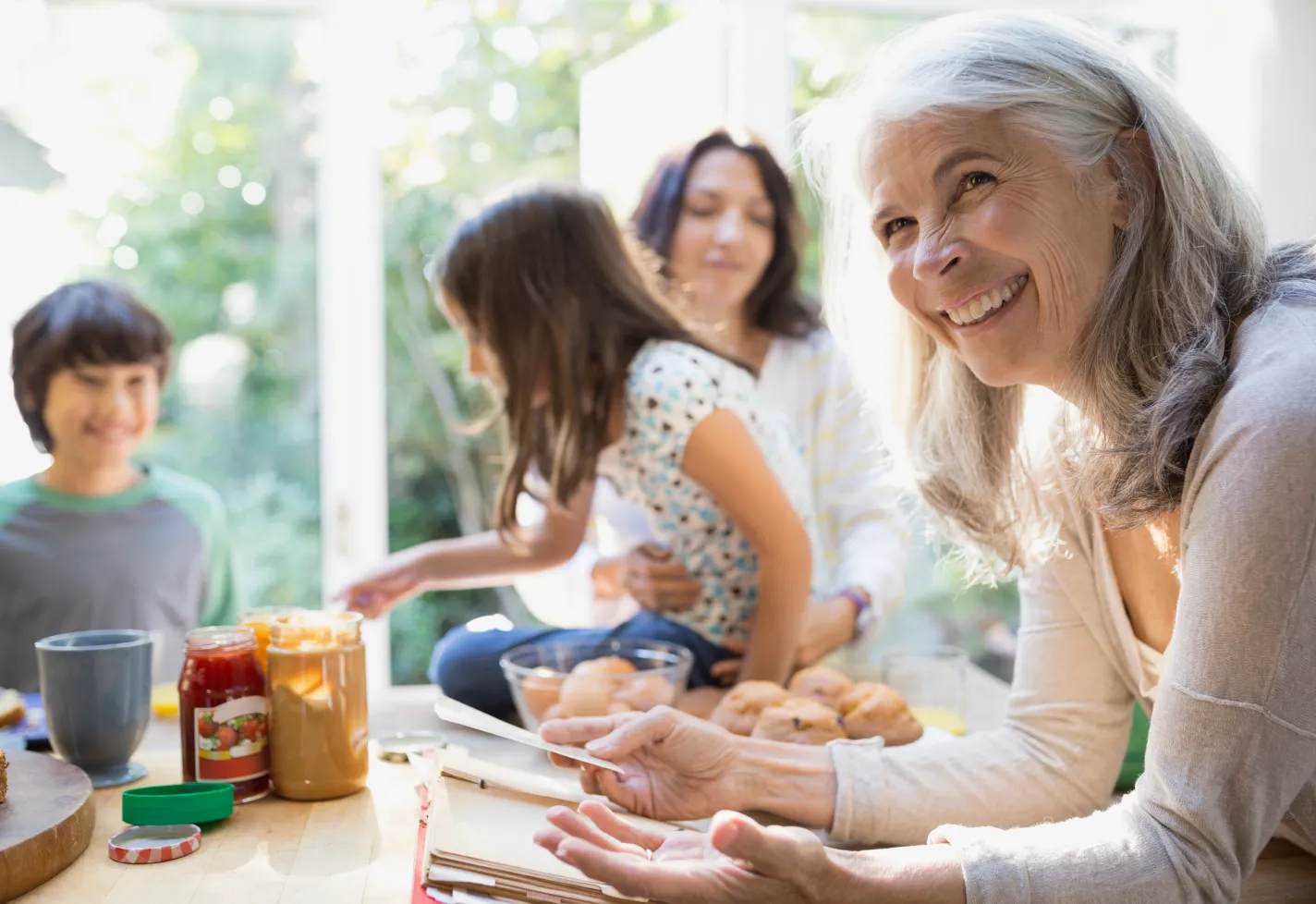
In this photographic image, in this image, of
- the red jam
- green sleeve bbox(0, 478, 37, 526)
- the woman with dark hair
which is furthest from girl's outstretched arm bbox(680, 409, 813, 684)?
green sleeve bbox(0, 478, 37, 526)

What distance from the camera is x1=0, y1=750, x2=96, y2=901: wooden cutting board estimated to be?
898 mm

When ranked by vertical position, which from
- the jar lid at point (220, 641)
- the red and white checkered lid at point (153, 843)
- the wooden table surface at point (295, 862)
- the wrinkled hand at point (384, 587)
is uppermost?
the jar lid at point (220, 641)

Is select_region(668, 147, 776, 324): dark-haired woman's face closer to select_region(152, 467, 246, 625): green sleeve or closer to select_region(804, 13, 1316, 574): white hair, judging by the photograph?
select_region(152, 467, 246, 625): green sleeve

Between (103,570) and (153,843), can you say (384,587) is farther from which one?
(153,843)

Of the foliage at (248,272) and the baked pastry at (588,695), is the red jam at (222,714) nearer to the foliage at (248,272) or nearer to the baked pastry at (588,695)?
the baked pastry at (588,695)

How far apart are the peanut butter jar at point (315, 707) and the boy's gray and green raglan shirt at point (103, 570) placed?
1043 millimetres

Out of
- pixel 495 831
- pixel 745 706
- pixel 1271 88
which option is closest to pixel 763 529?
pixel 745 706

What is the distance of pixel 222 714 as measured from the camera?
1090 mm

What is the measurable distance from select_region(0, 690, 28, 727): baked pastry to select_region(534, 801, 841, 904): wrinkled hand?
80cm

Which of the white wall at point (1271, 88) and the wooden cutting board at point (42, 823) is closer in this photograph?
the wooden cutting board at point (42, 823)

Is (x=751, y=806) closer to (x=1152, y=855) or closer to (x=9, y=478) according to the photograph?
(x=1152, y=855)

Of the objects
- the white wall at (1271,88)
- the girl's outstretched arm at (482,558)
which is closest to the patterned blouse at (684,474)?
the girl's outstretched arm at (482,558)

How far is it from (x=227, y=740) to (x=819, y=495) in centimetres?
143

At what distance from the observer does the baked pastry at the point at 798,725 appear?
1.21m
